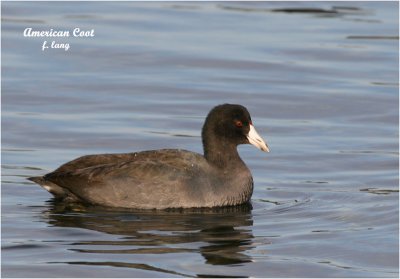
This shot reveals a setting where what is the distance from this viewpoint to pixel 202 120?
1702cm

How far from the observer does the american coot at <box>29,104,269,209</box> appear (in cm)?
1305

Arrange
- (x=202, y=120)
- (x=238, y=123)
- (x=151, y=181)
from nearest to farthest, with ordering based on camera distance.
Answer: (x=151, y=181), (x=238, y=123), (x=202, y=120)

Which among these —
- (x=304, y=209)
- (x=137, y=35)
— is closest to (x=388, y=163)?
(x=304, y=209)

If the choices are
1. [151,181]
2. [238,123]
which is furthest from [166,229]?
[238,123]

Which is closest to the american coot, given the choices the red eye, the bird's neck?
the bird's neck

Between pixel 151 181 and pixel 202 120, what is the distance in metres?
4.05

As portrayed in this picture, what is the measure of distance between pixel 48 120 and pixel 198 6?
920 cm

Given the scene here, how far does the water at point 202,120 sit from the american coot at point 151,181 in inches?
6.8

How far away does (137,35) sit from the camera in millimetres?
22422

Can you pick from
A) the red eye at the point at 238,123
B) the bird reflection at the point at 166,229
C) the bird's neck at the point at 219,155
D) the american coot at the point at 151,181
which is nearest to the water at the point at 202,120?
the bird reflection at the point at 166,229

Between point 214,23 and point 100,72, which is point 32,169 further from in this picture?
point 214,23

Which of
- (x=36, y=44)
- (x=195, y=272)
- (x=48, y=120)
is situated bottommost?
(x=195, y=272)

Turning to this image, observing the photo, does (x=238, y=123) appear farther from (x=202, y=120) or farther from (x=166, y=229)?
(x=202, y=120)

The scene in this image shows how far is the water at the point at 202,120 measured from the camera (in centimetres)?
1112
